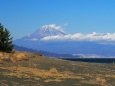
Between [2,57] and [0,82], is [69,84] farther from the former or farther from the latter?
[2,57]

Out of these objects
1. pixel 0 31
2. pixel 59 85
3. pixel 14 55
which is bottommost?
pixel 59 85

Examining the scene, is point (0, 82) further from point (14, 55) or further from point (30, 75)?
point (14, 55)

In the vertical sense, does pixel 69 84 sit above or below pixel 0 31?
below

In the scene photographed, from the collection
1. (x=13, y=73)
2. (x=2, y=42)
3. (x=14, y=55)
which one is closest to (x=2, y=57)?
(x=14, y=55)

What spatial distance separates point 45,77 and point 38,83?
16.2 feet

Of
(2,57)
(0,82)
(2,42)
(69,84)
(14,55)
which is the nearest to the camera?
(0,82)

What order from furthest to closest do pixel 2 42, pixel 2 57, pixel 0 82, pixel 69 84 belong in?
pixel 2 42 < pixel 2 57 < pixel 69 84 < pixel 0 82

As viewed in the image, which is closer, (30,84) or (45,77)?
(30,84)

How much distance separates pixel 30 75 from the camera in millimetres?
40094

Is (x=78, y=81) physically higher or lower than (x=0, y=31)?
lower

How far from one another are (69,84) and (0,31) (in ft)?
104

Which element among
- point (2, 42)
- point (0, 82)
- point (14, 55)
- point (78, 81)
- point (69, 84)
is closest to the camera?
point (0, 82)

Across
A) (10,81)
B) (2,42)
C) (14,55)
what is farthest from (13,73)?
(2,42)

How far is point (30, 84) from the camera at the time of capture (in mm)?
33625
